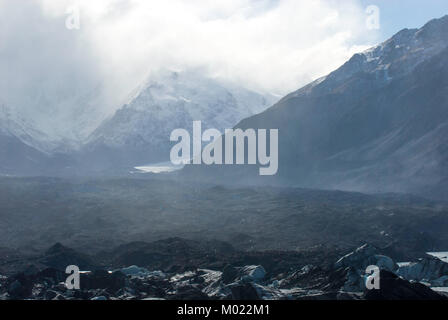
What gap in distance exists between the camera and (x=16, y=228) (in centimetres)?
16250

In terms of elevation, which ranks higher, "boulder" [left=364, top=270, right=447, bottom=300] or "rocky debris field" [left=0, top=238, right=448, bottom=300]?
"boulder" [left=364, top=270, right=447, bottom=300]

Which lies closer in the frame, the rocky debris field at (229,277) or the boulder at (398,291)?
the boulder at (398,291)

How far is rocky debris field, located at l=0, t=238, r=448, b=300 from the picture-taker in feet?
217

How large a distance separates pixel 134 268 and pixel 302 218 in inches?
2911

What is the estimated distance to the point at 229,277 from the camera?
8000 centimetres

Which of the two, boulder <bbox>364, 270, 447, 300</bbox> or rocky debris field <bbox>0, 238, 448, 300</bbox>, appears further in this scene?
rocky debris field <bbox>0, 238, 448, 300</bbox>

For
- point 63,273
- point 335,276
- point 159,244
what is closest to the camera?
point 335,276

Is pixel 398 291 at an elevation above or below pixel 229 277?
above

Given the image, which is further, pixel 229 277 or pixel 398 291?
pixel 229 277

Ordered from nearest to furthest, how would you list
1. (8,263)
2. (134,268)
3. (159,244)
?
(134,268)
(8,263)
(159,244)

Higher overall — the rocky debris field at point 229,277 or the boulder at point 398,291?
the boulder at point 398,291

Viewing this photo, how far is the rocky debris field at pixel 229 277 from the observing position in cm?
6606
